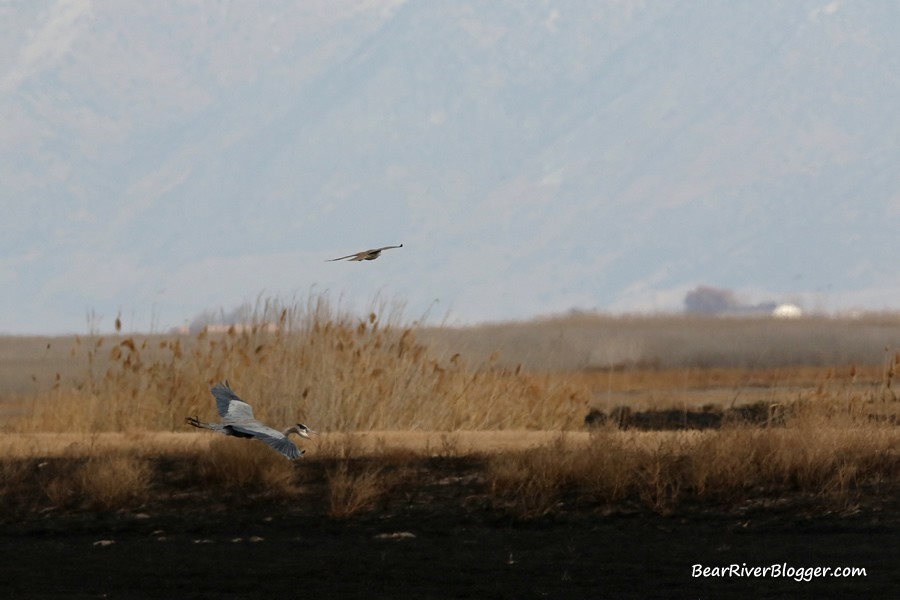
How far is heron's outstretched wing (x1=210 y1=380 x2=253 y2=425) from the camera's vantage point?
27.8ft

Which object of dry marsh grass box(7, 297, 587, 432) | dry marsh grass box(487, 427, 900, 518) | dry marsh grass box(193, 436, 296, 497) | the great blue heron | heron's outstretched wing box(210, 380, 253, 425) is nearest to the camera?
the great blue heron

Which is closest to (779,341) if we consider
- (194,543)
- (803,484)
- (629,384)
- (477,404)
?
(629,384)

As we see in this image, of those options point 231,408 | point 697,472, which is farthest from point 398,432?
point 231,408

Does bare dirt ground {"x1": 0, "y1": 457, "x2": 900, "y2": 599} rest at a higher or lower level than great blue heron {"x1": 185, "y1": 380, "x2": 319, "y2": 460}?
lower

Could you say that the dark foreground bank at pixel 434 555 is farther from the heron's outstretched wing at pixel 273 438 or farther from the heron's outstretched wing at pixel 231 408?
the heron's outstretched wing at pixel 273 438

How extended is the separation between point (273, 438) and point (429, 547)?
254 inches

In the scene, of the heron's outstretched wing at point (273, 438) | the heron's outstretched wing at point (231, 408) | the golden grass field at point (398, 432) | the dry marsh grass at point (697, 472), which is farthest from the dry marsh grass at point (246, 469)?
the heron's outstretched wing at point (273, 438)

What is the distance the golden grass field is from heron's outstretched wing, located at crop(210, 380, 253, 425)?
6.13m

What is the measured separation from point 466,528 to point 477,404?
19.9 feet

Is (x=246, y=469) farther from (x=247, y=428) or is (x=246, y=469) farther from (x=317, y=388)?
(x=247, y=428)

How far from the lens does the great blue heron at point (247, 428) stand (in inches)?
304

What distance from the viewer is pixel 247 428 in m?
8.17

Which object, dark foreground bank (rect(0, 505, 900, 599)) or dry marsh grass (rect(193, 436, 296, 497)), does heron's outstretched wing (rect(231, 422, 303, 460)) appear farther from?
dry marsh grass (rect(193, 436, 296, 497))

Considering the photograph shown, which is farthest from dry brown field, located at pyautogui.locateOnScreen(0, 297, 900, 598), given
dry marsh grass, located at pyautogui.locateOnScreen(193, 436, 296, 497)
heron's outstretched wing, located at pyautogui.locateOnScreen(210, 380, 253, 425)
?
heron's outstretched wing, located at pyautogui.locateOnScreen(210, 380, 253, 425)
